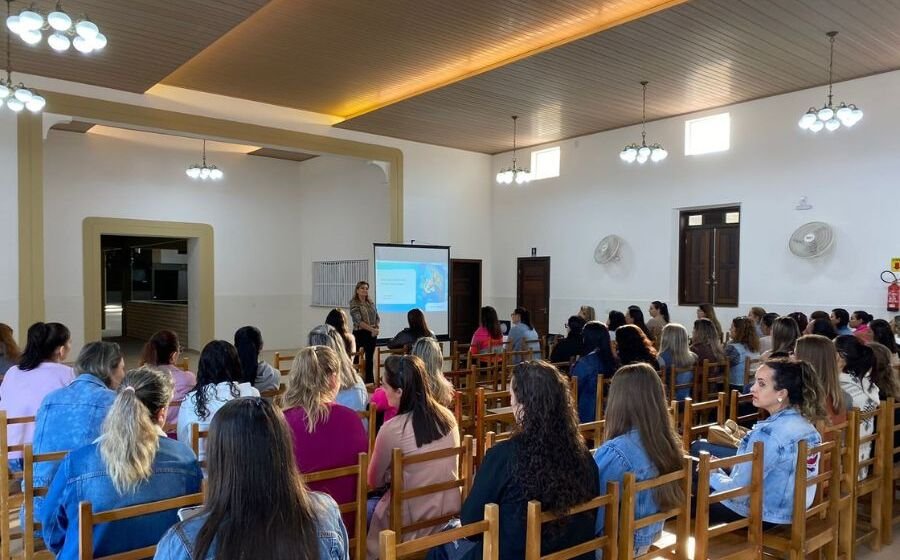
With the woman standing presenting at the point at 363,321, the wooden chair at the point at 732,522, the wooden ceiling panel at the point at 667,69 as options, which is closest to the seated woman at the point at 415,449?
the wooden chair at the point at 732,522

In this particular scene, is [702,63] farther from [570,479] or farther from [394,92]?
[570,479]

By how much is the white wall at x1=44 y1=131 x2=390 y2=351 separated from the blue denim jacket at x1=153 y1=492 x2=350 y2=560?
9312 millimetres

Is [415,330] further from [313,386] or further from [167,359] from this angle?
[313,386]

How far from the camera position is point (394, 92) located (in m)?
8.39

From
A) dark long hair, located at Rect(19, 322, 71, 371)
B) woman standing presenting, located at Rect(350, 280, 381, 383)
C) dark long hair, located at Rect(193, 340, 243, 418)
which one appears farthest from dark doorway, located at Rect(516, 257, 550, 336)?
dark long hair, located at Rect(19, 322, 71, 371)

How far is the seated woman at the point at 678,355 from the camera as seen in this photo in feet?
15.9

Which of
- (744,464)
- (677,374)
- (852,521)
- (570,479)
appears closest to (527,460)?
(570,479)

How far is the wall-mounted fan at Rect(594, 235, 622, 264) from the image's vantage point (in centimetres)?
952

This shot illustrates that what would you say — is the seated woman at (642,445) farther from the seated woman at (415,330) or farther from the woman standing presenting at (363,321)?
the woman standing presenting at (363,321)

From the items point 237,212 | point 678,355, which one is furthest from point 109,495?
point 237,212

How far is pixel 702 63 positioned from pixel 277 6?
4.34 meters

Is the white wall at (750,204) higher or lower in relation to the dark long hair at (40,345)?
higher

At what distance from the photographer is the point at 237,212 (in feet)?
37.2

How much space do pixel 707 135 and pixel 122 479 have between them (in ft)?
28.0
